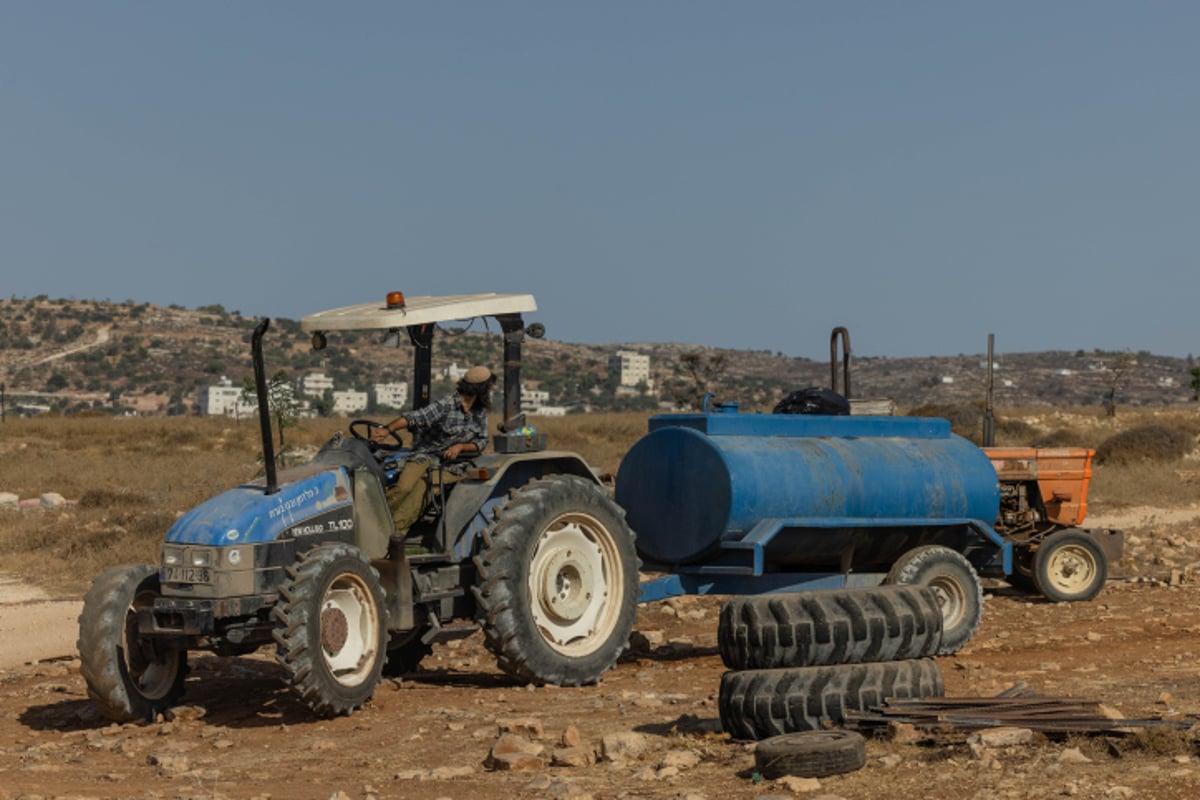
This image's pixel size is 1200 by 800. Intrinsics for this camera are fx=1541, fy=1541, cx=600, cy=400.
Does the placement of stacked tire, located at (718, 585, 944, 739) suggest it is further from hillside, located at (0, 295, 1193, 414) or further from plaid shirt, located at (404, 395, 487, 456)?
hillside, located at (0, 295, 1193, 414)

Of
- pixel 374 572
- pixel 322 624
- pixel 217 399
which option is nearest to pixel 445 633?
pixel 374 572

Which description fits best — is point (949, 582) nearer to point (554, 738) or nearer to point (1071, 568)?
point (1071, 568)

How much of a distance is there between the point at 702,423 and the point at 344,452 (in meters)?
3.19

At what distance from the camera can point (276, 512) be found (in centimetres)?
972

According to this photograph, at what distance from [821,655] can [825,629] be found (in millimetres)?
156

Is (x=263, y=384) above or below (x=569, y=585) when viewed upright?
above

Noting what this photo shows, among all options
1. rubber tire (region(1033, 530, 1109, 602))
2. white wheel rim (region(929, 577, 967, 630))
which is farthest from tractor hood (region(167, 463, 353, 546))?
rubber tire (region(1033, 530, 1109, 602))

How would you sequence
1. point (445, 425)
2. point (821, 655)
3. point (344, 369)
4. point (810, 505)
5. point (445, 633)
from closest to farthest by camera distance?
point (821, 655), point (445, 633), point (445, 425), point (810, 505), point (344, 369)

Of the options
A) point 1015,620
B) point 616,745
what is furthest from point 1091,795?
point 1015,620

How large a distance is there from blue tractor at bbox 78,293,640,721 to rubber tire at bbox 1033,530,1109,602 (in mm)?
→ 6189

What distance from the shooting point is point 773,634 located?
908 centimetres

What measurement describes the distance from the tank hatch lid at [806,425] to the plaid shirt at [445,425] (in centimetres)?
204

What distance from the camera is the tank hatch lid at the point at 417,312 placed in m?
10.1

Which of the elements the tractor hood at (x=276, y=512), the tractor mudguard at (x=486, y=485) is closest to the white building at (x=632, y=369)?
the tractor mudguard at (x=486, y=485)
